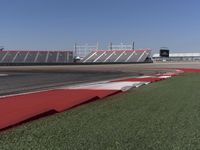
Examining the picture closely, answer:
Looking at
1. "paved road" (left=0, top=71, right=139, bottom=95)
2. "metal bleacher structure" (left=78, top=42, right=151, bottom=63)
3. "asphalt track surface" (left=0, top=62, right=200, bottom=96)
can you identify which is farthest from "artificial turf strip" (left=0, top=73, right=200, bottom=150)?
"metal bleacher structure" (left=78, top=42, right=151, bottom=63)

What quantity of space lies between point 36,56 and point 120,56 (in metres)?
23.9

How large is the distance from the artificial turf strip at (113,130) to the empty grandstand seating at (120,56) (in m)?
97.5

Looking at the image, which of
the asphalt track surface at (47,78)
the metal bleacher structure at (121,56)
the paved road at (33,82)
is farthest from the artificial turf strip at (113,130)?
the metal bleacher structure at (121,56)

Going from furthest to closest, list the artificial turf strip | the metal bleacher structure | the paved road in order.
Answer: the metal bleacher structure
the paved road
the artificial turf strip

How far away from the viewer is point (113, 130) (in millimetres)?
7098

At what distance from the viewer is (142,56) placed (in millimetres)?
108938

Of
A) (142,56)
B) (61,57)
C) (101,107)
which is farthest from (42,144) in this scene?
(61,57)

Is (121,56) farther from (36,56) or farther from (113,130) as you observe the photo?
(113,130)

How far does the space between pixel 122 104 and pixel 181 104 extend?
162 centimetres

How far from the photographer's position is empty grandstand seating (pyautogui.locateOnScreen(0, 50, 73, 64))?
111438 millimetres

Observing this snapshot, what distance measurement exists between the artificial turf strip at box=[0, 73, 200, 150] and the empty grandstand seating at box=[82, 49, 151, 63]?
97533 millimetres

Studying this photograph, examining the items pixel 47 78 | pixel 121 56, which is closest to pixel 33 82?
pixel 47 78

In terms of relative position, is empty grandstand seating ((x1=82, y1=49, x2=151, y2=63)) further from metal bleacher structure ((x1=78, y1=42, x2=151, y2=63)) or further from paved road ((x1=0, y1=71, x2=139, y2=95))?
paved road ((x1=0, y1=71, x2=139, y2=95))

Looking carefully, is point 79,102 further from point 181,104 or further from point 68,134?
point 68,134
